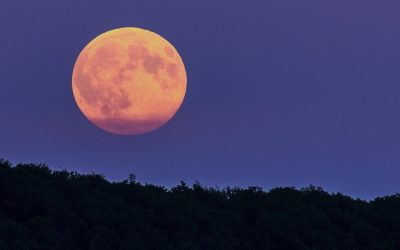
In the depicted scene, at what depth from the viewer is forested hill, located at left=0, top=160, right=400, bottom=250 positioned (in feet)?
107

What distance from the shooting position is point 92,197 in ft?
115

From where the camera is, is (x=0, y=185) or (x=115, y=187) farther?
(x=115, y=187)

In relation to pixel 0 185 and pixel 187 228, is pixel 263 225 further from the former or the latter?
pixel 0 185

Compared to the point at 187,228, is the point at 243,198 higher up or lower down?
higher up

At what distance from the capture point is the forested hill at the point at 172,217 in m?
32.6

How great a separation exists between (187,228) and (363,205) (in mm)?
12871

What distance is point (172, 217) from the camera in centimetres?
3600

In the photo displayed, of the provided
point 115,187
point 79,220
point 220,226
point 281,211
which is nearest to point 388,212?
point 281,211

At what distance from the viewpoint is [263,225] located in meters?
38.9

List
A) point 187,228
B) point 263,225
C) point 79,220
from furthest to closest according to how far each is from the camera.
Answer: point 263,225
point 187,228
point 79,220

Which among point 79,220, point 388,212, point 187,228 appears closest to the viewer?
point 79,220

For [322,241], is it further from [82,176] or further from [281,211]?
[82,176]

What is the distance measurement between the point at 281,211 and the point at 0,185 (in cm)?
1285

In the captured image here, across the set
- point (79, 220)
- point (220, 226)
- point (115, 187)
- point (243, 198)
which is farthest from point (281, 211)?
point (79, 220)
